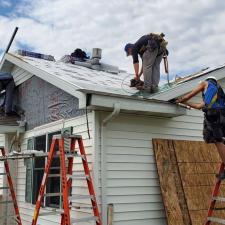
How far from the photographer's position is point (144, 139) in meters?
6.58

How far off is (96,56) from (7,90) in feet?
9.12

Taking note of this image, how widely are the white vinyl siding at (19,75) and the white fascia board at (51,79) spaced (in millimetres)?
320

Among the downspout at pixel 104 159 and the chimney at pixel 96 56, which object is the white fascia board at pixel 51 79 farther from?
the chimney at pixel 96 56

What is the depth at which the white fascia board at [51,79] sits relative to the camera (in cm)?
565

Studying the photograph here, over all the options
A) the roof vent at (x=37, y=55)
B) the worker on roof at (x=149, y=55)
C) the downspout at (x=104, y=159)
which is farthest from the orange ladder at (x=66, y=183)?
the roof vent at (x=37, y=55)

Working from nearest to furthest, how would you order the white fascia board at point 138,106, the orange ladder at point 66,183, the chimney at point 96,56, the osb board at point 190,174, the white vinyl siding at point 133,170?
the orange ladder at point 66,183, the white fascia board at point 138,106, the white vinyl siding at point 133,170, the osb board at point 190,174, the chimney at point 96,56

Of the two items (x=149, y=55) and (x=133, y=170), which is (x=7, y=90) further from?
(x=133, y=170)

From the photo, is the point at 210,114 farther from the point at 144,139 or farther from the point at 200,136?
the point at 200,136


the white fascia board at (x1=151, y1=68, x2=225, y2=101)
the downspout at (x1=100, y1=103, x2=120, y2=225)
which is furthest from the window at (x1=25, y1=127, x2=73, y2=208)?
the white fascia board at (x1=151, y1=68, x2=225, y2=101)

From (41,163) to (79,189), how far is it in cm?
186

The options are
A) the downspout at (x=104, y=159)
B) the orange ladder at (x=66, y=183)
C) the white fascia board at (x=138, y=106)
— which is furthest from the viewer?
the downspout at (x=104, y=159)

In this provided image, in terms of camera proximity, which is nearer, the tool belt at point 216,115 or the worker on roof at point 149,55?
the tool belt at point 216,115

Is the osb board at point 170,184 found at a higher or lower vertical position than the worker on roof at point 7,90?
lower

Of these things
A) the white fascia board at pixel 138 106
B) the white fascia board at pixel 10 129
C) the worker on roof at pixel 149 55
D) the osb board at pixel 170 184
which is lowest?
the osb board at pixel 170 184
